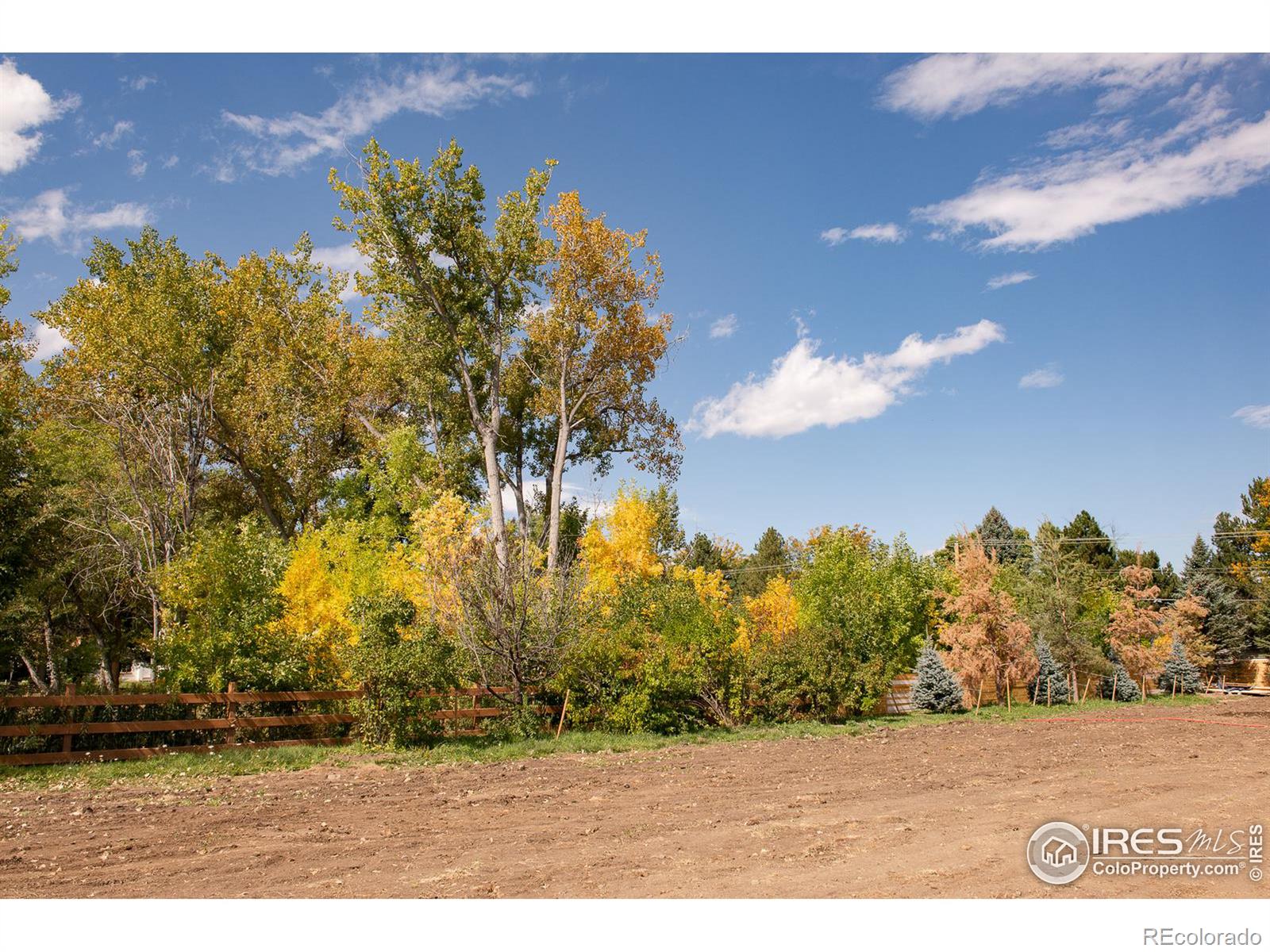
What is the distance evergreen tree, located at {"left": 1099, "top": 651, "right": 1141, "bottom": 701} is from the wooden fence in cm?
2236

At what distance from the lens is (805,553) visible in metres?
45.6

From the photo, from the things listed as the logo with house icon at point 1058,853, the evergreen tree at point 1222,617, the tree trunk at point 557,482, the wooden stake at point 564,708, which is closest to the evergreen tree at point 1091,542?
the evergreen tree at point 1222,617

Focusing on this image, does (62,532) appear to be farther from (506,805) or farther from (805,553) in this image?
Result: (805,553)

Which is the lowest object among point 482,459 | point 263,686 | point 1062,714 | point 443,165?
point 1062,714

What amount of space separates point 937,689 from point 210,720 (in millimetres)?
19866

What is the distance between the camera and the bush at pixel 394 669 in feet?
47.4

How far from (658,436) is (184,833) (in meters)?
23.0

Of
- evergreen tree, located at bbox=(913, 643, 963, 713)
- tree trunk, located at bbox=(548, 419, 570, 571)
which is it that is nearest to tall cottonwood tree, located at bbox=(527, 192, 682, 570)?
tree trunk, located at bbox=(548, 419, 570, 571)

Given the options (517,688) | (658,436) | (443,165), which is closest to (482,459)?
(658,436)

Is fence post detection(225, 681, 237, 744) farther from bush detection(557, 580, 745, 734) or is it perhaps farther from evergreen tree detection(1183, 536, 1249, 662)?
evergreen tree detection(1183, 536, 1249, 662)

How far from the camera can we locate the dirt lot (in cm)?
629

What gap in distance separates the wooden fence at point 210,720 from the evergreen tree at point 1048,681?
18273mm

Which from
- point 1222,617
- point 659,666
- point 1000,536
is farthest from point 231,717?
point 1000,536

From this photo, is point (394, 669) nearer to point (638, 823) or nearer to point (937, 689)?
point (638, 823)
